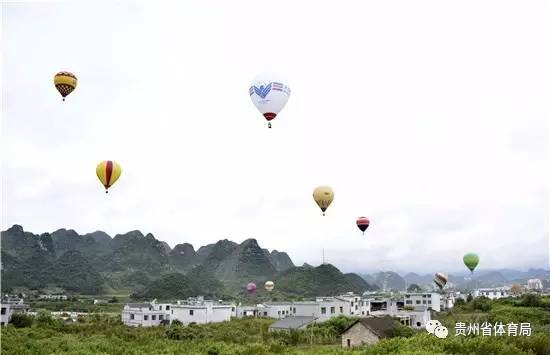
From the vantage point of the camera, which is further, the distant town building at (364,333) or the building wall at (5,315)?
the building wall at (5,315)

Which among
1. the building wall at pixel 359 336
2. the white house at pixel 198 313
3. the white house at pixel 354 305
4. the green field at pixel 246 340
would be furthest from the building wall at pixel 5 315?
the white house at pixel 354 305

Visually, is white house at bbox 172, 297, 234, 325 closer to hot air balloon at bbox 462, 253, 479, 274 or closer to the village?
the village

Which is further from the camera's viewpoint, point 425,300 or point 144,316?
point 425,300

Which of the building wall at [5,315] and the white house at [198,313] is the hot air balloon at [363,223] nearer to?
the white house at [198,313]

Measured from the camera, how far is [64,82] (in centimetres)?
2125

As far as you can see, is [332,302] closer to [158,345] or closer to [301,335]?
[301,335]

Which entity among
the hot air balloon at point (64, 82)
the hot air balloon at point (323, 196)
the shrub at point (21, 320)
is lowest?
the shrub at point (21, 320)

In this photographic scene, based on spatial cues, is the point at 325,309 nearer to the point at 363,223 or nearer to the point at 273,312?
the point at 273,312

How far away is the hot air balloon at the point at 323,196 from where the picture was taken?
76.6 ft

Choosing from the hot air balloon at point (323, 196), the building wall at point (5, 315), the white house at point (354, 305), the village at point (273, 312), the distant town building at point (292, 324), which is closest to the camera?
the hot air balloon at point (323, 196)

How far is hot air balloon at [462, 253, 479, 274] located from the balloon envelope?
11.4 meters

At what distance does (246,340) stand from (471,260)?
17364mm

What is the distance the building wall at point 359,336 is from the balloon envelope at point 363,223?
566 centimetres

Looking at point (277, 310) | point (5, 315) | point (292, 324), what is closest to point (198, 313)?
point (277, 310)
